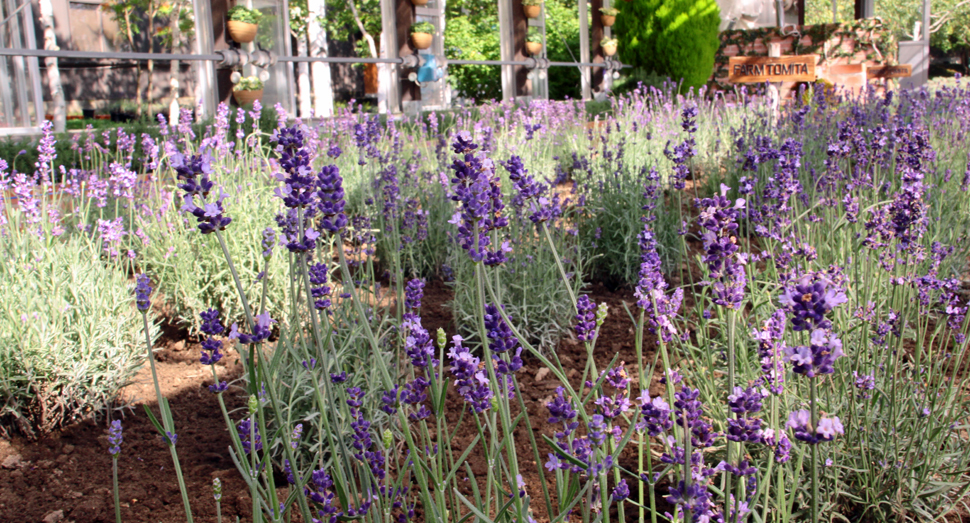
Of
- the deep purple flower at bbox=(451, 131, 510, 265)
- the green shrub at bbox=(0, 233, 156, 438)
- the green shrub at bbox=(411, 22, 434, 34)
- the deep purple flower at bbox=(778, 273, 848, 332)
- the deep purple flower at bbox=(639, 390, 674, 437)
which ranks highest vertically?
the green shrub at bbox=(411, 22, 434, 34)

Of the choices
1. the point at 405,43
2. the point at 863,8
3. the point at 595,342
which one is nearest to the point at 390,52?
the point at 405,43

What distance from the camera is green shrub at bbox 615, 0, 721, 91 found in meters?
12.9

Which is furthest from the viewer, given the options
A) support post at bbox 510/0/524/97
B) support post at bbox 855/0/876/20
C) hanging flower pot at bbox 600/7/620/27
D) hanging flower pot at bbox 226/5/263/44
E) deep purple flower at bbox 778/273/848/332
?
support post at bbox 855/0/876/20

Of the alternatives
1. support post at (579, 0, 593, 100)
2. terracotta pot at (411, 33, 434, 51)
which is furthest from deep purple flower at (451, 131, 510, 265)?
support post at (579, 0, 593, 100)

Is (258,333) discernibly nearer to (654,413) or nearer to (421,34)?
(654,413)

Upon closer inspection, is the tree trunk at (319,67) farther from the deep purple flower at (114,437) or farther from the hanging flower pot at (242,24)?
the deep purple flower at (114,437)

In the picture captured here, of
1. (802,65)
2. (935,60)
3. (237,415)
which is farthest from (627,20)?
(935,60)

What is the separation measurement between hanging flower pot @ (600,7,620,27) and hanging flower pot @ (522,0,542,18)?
2.14 metres

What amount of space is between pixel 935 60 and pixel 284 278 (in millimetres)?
51145

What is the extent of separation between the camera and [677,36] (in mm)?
12992

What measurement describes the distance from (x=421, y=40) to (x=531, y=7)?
3.16 m

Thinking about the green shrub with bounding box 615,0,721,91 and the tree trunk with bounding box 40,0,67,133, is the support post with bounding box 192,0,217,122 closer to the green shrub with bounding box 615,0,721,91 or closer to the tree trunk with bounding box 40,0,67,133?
the tree trunk with bounding box 40,0,67,133

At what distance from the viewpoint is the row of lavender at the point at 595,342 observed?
1131mm

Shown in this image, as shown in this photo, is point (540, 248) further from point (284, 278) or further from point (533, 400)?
point (284, 278)
